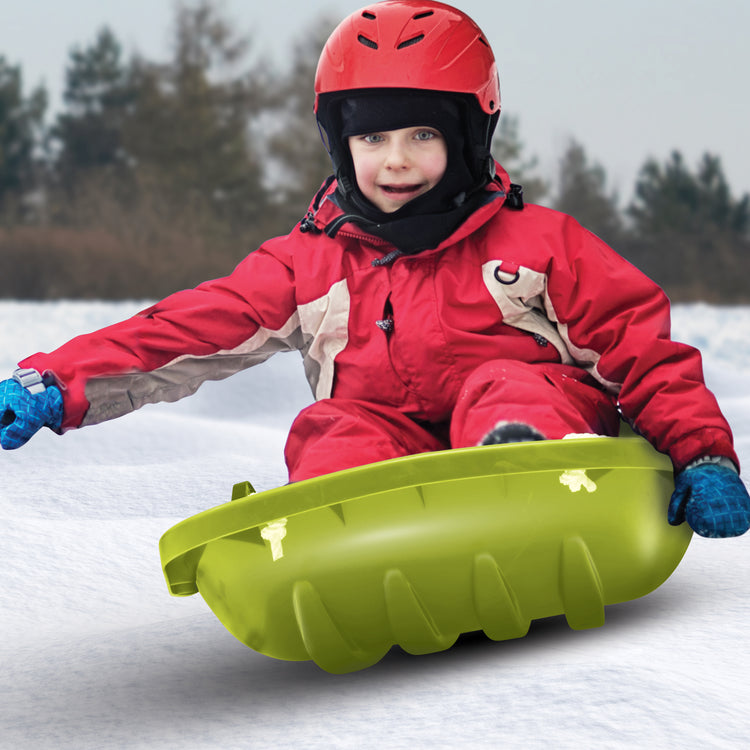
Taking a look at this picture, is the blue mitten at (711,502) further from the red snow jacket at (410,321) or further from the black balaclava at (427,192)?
the black balaclava at (427,192)

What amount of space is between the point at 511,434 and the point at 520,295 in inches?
11.4

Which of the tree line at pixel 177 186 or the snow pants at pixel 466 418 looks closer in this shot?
the snow pants at pixel 466 418

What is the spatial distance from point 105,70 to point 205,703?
63.5 feet

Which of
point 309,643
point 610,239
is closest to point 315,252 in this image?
Result: point 309,643

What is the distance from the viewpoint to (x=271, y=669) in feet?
4.14

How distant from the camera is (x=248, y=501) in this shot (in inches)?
42.8

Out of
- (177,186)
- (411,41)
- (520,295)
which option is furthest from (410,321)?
(177,186)

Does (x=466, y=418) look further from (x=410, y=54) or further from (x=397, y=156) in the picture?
(x=410, y=54)

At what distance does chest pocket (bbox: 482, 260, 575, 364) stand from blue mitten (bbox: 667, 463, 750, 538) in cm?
31

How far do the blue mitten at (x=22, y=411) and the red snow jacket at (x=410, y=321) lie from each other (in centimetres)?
2

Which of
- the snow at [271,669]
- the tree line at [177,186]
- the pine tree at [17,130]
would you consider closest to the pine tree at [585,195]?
the tree line at [177,186]

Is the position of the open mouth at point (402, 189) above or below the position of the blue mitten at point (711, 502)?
above

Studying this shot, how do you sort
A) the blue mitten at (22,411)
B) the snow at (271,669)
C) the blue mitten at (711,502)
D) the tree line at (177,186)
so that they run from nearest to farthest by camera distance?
the snow at (271,669)
the blue mitten at (711,502)
the blue mitten at (22,411)
the tree line at (177,186)

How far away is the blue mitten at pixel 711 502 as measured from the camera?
117cm
